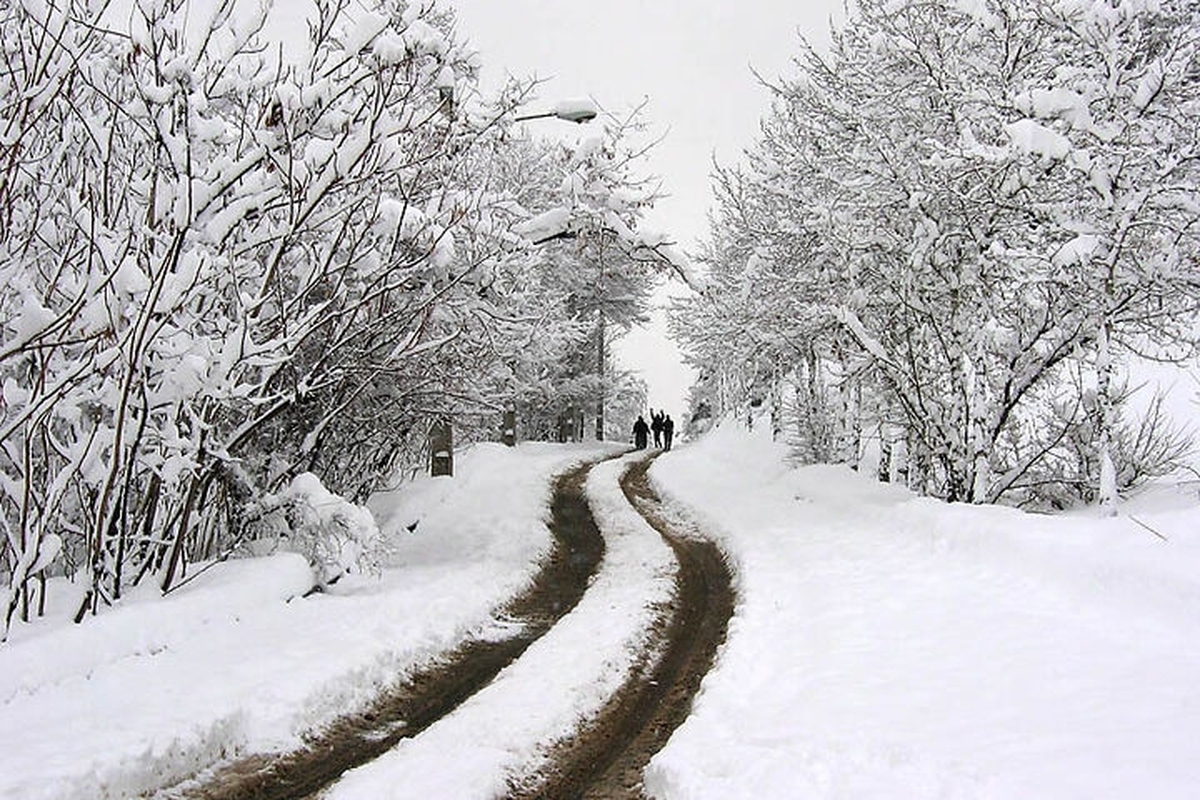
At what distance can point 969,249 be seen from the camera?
52.3 ft

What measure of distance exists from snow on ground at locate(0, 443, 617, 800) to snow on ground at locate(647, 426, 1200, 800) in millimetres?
3108

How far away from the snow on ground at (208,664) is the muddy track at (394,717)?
0.21 metres

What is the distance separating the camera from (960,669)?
776cm

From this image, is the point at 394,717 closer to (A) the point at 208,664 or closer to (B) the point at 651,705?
(A) the point at 208,664

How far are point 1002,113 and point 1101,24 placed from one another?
5.59ft

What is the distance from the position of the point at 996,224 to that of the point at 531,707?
38.1ft

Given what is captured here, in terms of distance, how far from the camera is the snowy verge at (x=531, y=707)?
6.37m

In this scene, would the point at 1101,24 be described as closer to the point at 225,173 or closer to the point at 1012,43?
the point at 1012,43

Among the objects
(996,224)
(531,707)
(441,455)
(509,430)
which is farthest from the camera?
(509,430)

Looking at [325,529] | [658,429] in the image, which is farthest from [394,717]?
[658,429]

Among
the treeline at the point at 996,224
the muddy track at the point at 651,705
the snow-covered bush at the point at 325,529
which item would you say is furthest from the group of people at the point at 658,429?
the snow-covered bush at the point at 325,529

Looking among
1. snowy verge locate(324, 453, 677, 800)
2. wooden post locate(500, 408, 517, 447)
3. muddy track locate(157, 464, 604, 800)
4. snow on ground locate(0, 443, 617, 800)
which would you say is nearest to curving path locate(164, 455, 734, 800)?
muddy track locate(157, 464, 604, 800)

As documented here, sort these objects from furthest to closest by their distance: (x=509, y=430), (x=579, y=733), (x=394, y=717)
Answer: (x=509, y=430), (x=394, y=717), (x=579, y=733)

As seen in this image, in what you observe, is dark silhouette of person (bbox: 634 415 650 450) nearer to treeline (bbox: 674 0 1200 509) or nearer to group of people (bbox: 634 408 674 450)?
group of people (bbox: 634 408 674 450)
